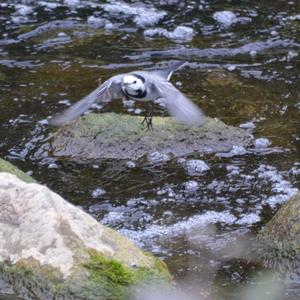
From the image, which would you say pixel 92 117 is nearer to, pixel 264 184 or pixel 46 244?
pixel 264 184

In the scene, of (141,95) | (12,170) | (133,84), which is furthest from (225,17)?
(12,170)

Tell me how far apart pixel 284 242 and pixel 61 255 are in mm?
1375

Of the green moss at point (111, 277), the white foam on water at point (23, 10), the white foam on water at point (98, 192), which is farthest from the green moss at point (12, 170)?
the white foam on water at point (23, 10)

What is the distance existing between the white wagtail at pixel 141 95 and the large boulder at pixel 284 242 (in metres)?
1.11

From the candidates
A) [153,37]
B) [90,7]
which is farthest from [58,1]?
[153,37]

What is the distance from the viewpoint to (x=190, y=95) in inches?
307

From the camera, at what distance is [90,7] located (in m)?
10.0

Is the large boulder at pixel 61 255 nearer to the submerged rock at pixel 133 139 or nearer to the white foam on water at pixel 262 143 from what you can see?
the submerged rock at pixel 133 139

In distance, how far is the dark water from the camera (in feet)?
17.8

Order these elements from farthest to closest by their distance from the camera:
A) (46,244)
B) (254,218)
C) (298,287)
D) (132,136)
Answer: (132,136) < (254,218) < (298,287) < (46,244)

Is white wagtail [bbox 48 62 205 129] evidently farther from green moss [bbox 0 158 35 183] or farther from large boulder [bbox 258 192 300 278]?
large boulder [bbox 258 192 300 278]

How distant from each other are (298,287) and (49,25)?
5712 mm

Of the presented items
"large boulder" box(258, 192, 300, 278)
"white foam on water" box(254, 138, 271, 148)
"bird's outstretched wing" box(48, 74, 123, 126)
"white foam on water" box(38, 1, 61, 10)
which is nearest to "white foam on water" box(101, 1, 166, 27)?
"white foam on water" box(38, 1, 61, 10)

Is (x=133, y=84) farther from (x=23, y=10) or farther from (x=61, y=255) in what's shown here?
(x=23, y=10)
